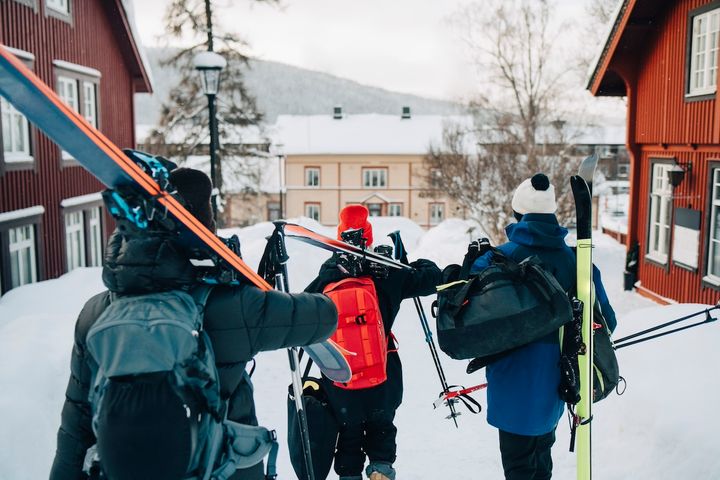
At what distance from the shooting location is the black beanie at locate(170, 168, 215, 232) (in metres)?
2.30

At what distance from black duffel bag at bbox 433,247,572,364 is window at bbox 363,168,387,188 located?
4451 cm

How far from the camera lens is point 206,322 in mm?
2053

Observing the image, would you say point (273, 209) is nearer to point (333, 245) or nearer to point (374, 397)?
point (374, 397)

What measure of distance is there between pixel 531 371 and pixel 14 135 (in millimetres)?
11082

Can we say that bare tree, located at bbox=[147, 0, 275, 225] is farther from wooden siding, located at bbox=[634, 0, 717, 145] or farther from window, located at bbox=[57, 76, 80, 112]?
wooden siding, located at bbox=[634, 0, 717, 145]

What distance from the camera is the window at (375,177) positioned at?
4750 cm

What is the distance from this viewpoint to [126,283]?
76.4 inches

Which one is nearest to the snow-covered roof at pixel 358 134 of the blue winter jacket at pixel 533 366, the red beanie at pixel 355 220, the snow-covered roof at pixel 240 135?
the snow-covered roof at pixel 240 135

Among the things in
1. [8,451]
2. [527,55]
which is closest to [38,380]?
[8,451]

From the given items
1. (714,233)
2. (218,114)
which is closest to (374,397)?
(714,233)

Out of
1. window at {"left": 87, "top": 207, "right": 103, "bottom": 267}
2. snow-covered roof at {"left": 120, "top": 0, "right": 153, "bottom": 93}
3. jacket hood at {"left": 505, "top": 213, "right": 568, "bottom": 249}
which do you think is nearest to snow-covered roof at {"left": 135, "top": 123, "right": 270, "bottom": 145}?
snow-covered roof at {"left": 120, "top": 0, "right": 153, "bottom": 93}

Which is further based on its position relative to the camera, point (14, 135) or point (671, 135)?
point (671, 135)

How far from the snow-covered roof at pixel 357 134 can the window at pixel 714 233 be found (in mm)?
35200

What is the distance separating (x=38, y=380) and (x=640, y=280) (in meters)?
13.2
